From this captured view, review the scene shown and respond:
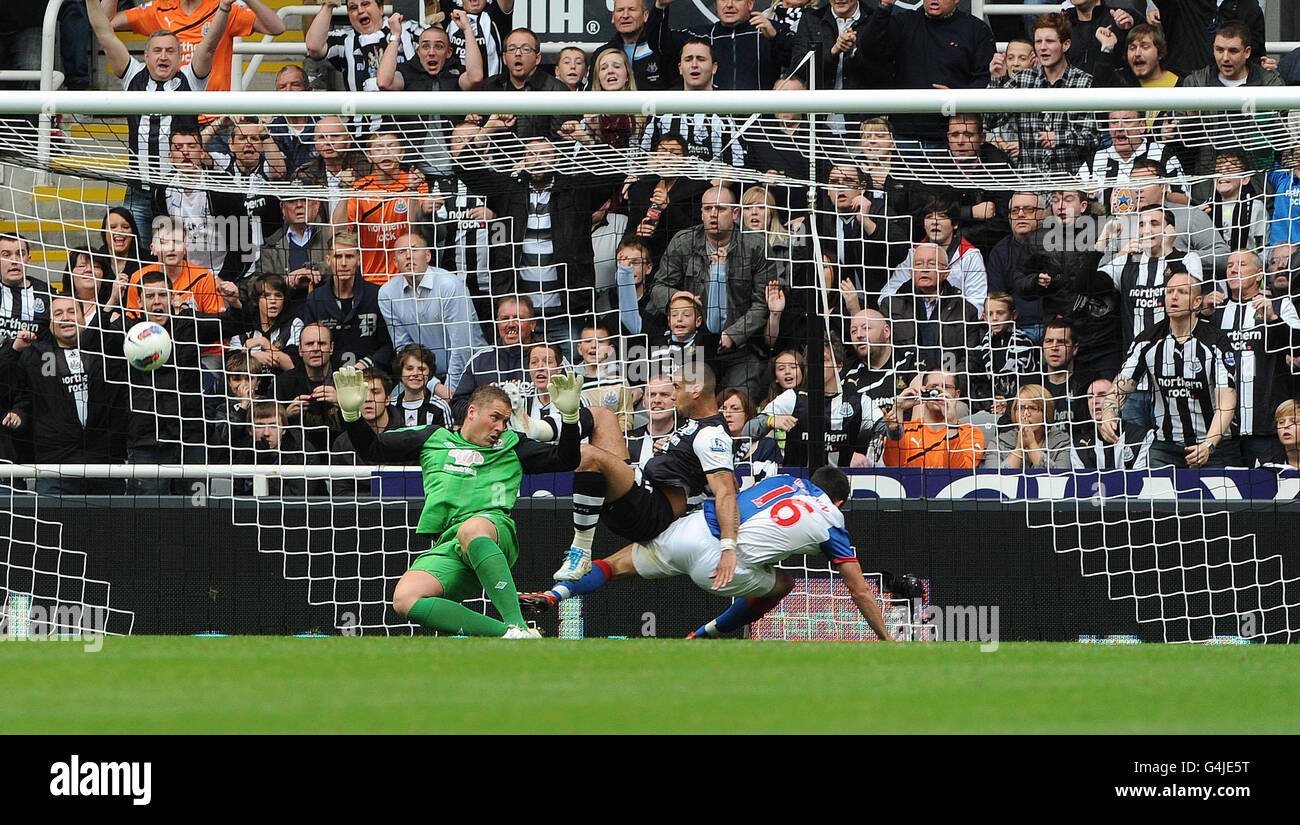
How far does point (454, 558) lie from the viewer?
30.5 feet

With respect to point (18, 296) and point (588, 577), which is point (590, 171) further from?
point (18, 296)

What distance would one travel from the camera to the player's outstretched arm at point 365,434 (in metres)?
9.16

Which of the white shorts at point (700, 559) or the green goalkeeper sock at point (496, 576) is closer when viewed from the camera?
the green goalkeeper sock at point (496, 576)

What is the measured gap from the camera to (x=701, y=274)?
34.8 ft

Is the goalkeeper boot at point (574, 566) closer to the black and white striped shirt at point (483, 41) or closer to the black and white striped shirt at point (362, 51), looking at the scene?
the black and white striped shirt at point (483, 41)

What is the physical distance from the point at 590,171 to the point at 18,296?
3686 millimetres

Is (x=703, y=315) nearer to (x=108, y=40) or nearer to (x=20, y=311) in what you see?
(x=20, y=311)

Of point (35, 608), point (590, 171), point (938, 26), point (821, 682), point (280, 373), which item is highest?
point (938, 26)

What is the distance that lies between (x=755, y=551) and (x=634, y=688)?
3.76m

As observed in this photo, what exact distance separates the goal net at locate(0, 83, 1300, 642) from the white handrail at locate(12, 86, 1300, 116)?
0.84 meters

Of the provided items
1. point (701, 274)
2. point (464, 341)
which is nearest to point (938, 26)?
point (701, 274)

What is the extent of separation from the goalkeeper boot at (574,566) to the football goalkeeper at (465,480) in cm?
32

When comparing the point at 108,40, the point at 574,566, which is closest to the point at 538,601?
the point at 574,566

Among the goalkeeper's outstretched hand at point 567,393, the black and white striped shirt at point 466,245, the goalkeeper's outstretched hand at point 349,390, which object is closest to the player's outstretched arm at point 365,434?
the goalkeeper's outstretched hand at point 349,390
